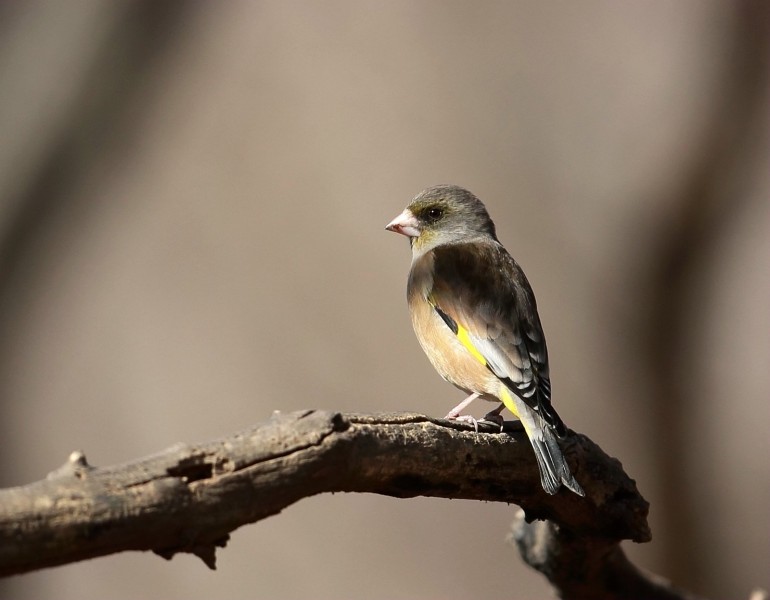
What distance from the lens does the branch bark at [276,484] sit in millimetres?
2012

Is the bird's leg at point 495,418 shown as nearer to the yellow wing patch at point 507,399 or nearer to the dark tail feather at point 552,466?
the yellow wing patch at point 507,399

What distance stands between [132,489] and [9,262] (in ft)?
18.5

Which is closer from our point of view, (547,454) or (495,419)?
(547,454)

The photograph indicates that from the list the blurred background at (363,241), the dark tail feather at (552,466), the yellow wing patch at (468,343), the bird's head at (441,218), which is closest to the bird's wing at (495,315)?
the yellow wing patch at (468,343)

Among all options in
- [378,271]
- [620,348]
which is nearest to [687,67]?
[620,348]

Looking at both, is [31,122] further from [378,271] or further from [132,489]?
Result: [132,489]

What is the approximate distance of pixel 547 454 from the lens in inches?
124

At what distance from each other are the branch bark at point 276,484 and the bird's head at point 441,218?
133 cm

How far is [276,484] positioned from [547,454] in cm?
116

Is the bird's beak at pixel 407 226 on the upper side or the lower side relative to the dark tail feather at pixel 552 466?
upper

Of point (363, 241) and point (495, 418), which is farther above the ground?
point (363, 241)

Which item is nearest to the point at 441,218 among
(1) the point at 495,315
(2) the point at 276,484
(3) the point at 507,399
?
(1) the point at 495,315

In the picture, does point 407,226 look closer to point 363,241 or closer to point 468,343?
point 468,343

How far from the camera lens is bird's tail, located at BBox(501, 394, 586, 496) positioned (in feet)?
10.0
